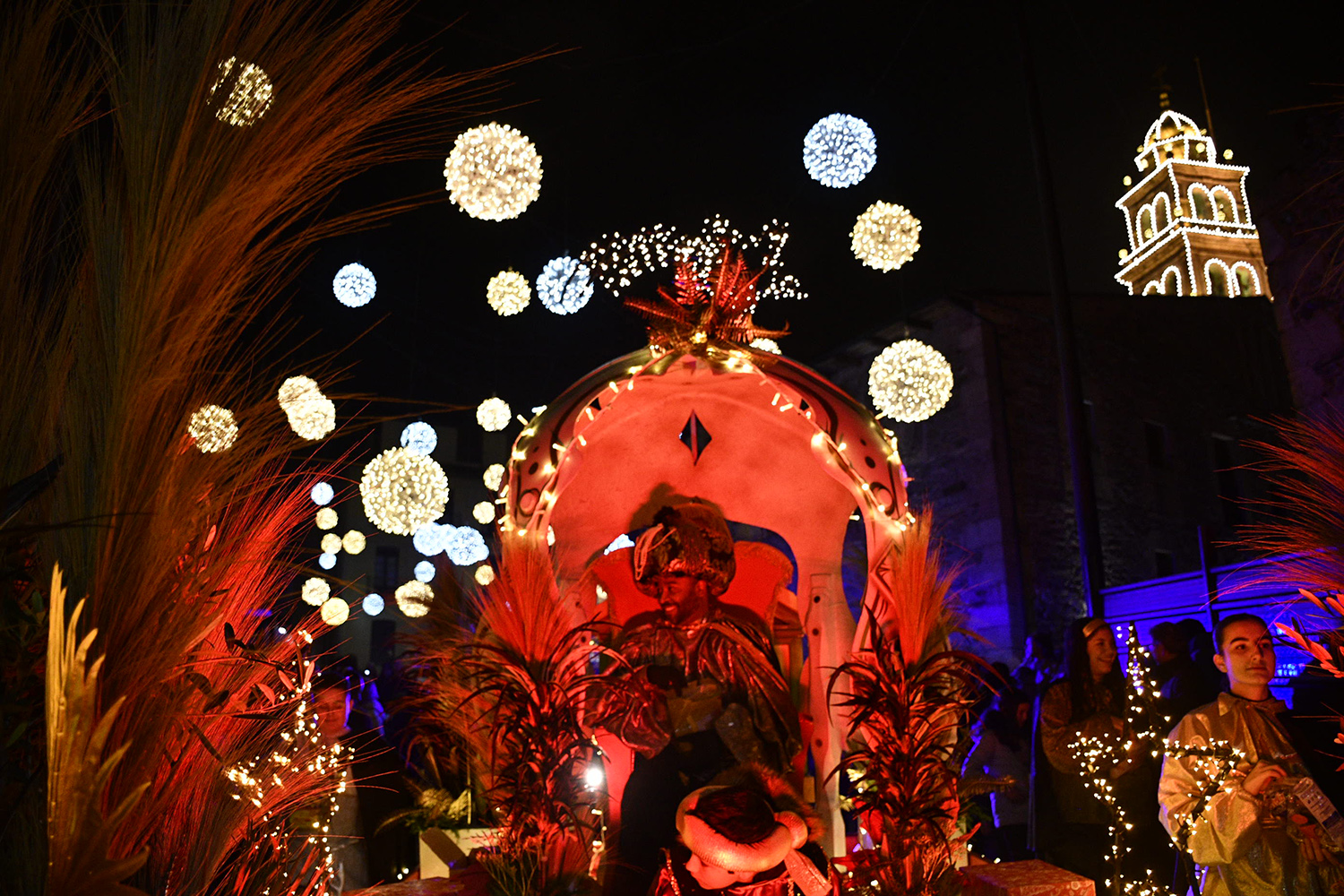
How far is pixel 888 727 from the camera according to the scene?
430cm

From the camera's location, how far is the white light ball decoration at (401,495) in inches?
457

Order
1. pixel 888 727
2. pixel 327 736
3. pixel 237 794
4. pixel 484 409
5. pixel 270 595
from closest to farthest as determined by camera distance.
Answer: pixel 237 794 → pixel 270 595 → pixel 327 736 → pixel 888 727 → pixel 484 409

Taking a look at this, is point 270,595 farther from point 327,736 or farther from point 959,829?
point 959,829

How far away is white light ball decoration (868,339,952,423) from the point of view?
38.1ft

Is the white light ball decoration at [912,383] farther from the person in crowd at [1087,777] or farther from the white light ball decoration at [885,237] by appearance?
the person in crowd at [1087,777]

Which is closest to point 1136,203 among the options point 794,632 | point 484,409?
point 484,409

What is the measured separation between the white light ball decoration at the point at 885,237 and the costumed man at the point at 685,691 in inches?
172

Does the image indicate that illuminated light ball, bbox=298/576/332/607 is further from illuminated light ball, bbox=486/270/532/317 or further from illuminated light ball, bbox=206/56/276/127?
illuminated light ball, bbox=486/270/532/317

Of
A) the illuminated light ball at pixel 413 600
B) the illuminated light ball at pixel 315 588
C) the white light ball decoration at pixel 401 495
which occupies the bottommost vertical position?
the illuminated light ball at pixel 315 588

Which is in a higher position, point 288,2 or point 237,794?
point 288,2

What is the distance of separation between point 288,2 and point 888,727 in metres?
3.82

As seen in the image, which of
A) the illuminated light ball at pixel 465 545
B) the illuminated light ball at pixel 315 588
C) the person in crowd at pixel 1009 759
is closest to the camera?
the illuminated light ball at pixel 315 588

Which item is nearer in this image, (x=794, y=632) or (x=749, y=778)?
(x=749, y=778)

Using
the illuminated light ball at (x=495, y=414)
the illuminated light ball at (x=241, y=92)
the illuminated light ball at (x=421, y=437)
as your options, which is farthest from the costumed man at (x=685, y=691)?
the illuminated light ball at (x=421, y=437)
